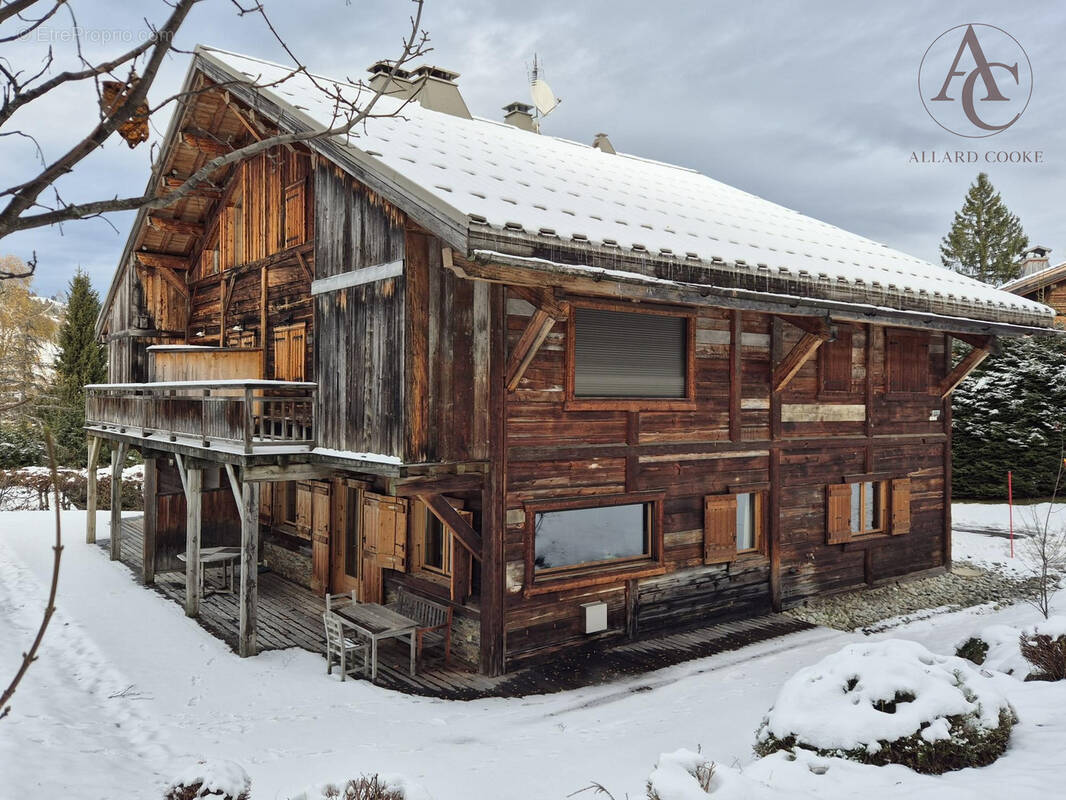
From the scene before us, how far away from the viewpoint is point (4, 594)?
12711 mm

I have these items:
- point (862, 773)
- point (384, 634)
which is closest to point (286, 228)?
point (384, 634)

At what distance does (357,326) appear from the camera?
9727mm

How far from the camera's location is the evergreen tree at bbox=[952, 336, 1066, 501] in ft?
71.9

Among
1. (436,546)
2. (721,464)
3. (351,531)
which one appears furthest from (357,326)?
(721,464)

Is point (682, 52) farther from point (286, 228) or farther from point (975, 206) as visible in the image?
point (286, 228)

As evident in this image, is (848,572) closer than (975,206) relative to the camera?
Yes

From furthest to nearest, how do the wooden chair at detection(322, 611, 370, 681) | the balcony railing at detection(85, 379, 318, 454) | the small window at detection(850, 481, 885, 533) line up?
the small window at detection(850, 481, 885, 533)
the balcony railing at detection(85, 379, 318, 454)
the wooden chair at detection(322, 611, 370, 681)

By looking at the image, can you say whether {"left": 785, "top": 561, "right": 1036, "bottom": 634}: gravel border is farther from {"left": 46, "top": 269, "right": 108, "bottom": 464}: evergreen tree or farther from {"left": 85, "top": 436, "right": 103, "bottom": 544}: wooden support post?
{"left": 46, "top": 269, "right": 108, "bottom": 464}: evergreen tree

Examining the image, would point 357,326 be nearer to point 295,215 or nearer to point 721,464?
point 295,215

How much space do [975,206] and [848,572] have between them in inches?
1351

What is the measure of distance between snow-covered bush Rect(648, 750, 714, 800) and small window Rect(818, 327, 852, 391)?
9.60 meters

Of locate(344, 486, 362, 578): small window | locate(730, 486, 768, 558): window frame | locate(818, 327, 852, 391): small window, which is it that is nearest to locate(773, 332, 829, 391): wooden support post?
locate(818, 327, 852, 391): small window

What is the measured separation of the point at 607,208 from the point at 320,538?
7659mm

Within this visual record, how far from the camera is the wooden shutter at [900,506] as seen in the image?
14.4 metres
